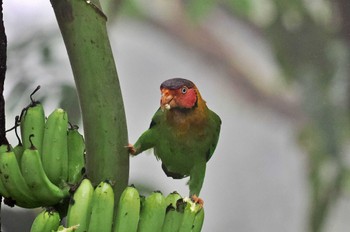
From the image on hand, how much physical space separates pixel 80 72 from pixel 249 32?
1.25 metres

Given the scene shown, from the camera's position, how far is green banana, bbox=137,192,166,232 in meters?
1.08

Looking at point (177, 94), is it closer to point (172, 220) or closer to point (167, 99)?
point (167, 99)

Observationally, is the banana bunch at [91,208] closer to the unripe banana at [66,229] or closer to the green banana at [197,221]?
the unripe banana at [66,229]

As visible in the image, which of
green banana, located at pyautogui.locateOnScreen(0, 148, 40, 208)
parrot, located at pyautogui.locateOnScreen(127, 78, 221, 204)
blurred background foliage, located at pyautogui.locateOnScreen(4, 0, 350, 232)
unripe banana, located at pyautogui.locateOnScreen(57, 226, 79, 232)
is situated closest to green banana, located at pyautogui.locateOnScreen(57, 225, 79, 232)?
unripe banana, located at pyautogui.locateOnScreen(57, 226, 79, 232)

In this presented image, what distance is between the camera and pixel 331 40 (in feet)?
7.36

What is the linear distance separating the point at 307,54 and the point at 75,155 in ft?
4.01

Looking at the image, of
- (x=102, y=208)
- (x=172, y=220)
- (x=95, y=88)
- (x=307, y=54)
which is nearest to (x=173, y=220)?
(x=172, y=220)

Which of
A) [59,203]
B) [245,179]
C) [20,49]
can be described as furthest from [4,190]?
[245,179]

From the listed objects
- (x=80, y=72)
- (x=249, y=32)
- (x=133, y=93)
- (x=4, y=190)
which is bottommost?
(x=4, y=190)

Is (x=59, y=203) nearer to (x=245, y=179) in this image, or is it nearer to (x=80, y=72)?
(x=80, y=72)

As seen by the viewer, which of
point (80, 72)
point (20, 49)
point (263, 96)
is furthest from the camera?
point (263, 96)

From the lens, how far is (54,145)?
1.13 meters

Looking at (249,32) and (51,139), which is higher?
(249,32)

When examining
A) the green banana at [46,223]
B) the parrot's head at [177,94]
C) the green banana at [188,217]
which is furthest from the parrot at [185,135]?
the green banana at [46,223]
